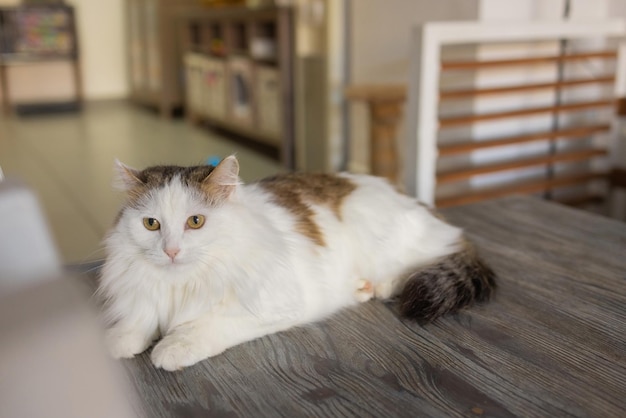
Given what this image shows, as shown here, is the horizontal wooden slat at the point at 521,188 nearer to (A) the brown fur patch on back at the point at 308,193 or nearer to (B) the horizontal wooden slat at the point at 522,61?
(B) the horizontal wooden slat at the point at 522,61

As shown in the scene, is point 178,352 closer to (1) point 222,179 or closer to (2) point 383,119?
(1) point 222,179

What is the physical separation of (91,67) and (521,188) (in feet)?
20.3

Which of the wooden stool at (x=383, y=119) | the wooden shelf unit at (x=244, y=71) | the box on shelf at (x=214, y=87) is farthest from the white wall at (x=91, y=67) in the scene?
the wooden stool at (x=383, y=119)

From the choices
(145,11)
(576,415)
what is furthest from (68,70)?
(576,415)

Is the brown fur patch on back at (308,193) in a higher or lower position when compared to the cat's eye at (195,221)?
lower

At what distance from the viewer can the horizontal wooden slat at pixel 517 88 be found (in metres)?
1.99

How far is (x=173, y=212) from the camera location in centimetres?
92

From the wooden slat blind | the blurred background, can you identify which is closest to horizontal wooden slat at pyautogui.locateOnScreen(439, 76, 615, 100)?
the wooden slat blind

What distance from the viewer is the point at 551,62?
232cm

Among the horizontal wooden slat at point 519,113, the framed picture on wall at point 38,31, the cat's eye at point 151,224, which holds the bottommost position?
the cat's eye at point 151,224

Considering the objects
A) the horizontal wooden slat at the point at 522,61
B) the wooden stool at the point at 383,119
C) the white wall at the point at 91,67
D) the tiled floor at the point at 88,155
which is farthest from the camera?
the white wall at the point at 91,67

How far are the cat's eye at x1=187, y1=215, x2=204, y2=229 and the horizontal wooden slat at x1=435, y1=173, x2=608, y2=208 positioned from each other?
4.26 ft

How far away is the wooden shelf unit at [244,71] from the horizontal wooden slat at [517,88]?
1.99m

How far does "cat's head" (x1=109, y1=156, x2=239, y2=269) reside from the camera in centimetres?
91
